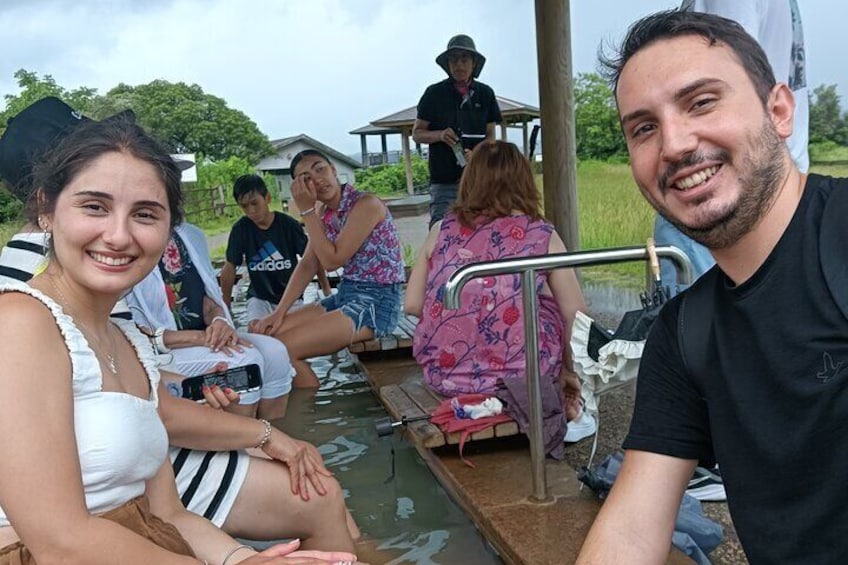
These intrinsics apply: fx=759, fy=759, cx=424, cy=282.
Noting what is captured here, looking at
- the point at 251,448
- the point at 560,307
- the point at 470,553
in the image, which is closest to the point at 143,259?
the point at 251,448

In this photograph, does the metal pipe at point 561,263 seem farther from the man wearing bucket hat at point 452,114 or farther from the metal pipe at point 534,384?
the man wearing bucket hat at point 452,114

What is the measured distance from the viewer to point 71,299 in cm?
167

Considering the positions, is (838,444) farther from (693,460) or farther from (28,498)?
(28,498)

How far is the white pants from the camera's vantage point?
10.8ft

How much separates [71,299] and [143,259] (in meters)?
0.17

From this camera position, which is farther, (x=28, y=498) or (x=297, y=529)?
(x=297, y=529)

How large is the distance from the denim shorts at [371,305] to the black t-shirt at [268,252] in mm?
1006

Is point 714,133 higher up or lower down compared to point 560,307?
higher up

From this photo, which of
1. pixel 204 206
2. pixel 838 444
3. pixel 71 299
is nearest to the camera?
pixel 838 444

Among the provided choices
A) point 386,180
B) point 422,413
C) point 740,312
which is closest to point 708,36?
point 740,312

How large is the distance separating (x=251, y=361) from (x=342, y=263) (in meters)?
1.20

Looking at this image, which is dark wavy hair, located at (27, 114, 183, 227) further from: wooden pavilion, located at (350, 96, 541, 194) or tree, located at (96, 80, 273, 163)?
tree, located at (96, 80, 273, 163)

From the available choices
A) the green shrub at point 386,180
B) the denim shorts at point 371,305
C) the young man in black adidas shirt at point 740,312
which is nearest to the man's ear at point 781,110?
the young man in black adidas shirt at point 740,312

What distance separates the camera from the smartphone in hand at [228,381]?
2.67m
